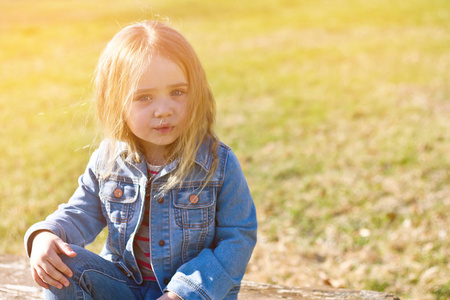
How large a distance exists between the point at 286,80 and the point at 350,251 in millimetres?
5109

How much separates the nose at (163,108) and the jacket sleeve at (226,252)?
320 millimetres

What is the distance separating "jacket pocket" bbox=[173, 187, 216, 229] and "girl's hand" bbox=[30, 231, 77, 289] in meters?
0.42

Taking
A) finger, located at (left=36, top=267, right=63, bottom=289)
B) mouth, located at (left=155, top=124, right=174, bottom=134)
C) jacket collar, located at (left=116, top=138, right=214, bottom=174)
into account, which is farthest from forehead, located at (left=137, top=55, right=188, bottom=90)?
finger, located at (left=36, top=267, right=63, bottom=289)

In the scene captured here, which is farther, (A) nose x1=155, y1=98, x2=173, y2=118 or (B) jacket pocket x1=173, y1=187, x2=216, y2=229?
(B) jacket pocket x1=173, y1=187, x2=216, y2=229

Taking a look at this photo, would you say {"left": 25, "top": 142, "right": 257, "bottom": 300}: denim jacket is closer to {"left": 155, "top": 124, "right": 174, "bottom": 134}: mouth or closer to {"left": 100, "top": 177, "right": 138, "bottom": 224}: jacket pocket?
{"left": 100, "top": 177, "right": 138, "bottom": 224}: jacket pocket

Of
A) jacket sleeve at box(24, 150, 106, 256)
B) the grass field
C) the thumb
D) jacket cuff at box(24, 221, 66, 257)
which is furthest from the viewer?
the grass field

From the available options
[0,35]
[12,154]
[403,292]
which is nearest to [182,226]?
[403,292]

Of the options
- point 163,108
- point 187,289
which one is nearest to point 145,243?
point 187,289

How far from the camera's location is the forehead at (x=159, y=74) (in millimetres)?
1945

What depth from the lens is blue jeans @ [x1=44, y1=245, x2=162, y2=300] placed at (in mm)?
1975

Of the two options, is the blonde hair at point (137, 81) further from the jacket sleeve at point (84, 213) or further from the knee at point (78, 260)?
the knee at point (78, 260)

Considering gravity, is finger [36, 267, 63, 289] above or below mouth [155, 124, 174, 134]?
below

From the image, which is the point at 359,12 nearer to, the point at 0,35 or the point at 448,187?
the point at 0,35

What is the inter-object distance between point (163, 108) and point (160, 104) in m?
0.02
